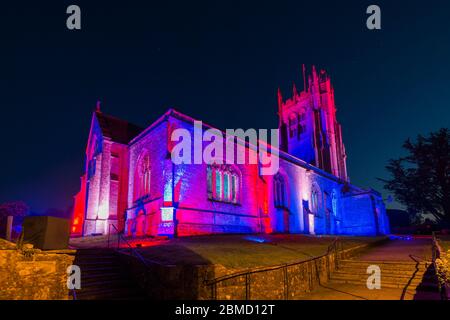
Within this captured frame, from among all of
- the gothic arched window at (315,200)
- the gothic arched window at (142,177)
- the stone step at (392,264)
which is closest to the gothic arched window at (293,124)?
the gothic arched window at (315,200)

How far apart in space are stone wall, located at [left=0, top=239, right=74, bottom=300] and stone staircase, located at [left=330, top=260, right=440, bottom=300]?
36.7 feet

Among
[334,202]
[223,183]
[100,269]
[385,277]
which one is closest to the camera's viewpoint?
[100,269]

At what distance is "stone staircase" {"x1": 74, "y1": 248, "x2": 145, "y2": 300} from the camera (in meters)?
9.27

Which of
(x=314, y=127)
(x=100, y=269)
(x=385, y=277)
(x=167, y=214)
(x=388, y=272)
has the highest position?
(x=314, y=127)

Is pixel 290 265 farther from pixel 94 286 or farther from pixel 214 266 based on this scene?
pixel 94 286

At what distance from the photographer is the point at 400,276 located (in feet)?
40.1

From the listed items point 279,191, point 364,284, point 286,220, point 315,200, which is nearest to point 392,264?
point 364,284

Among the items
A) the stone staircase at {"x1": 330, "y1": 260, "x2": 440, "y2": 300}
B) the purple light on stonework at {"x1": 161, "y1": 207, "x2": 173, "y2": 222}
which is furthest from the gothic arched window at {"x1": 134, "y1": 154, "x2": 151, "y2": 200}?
the stone staircase at {"x1": 330, "y1": 260, "x2": 440, "y2": 300}

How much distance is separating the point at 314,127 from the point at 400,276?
1502 inches

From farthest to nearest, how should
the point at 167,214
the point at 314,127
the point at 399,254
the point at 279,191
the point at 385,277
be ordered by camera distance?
1. the point at 314,127
2. the point at 279,191
3. the point at 167,214
4. the point at 399,254
5. the point at 385,277

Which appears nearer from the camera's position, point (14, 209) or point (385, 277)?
point (385, 277)

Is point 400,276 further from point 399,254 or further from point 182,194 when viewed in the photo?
point 182,194
